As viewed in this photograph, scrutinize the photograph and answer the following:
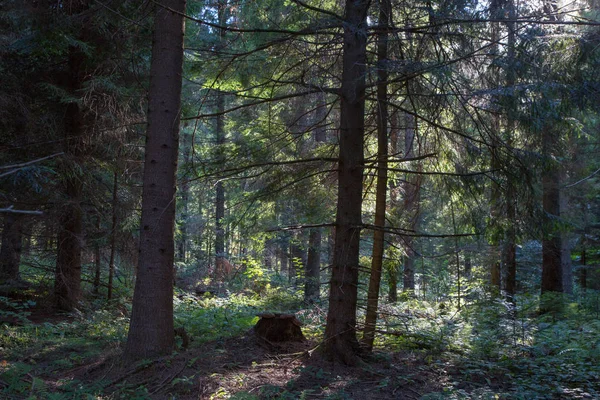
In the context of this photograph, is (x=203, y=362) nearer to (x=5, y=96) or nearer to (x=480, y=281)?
(x=5, y=96)

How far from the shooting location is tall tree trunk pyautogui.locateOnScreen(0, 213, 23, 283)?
9.99 m

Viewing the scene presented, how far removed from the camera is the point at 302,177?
7.30 m

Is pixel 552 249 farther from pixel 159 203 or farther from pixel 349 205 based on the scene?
pixel 159 203

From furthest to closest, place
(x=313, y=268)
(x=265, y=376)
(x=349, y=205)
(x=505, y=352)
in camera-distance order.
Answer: (x=313, y=268)
(x=505, y=352)
(x=349, y=205)
(x=265, y=376)

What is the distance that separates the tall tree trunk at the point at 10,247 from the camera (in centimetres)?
999

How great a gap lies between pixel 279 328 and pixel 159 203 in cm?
281

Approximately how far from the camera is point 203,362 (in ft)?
20.8

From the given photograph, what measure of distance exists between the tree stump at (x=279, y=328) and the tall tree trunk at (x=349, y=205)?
1.02 metres

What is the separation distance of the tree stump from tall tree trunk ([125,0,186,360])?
164cm

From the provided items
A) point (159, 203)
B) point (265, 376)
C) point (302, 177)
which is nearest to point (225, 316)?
point (265, 376)

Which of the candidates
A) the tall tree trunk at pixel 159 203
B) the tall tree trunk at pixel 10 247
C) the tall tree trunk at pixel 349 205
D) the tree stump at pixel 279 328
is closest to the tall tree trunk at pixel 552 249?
the tall tree trunk at pixel 349 205

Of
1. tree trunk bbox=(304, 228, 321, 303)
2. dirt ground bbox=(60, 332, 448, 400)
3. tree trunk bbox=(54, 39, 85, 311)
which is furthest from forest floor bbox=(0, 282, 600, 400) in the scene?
tree trunk bbox=(304, 228, 321, 303)

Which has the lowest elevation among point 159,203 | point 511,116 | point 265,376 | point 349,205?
point 265,376

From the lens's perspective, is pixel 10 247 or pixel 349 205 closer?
pixel 349 205
